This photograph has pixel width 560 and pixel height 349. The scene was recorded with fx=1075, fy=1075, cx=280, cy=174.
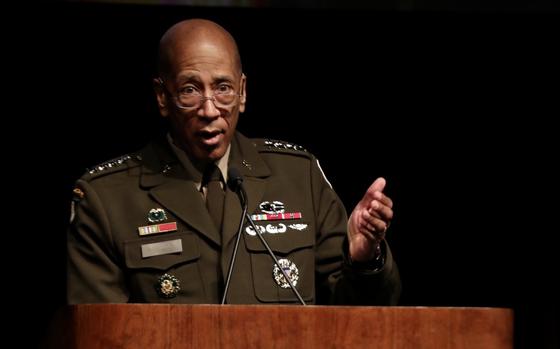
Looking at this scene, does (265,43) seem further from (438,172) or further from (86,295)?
(86,295)

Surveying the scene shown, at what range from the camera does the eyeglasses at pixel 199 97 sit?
9.59 ft

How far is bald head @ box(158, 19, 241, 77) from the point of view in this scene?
2963 millimetres

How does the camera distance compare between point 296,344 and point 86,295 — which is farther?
point 86,295

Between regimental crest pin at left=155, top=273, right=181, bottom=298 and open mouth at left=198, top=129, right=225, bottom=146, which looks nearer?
regimental crest pin at left=155, top=273, right=181, bottom=298

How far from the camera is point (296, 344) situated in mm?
2070

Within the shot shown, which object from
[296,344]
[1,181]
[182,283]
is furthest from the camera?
[1,181]

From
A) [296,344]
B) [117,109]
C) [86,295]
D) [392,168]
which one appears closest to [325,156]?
[392,168]

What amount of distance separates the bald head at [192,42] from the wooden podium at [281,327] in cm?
107

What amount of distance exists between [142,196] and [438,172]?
1436 millimetres

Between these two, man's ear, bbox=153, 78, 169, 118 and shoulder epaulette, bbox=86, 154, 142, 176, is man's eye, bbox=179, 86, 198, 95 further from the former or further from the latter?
shoulder epaulette, bbox=86, 154, 142, 176

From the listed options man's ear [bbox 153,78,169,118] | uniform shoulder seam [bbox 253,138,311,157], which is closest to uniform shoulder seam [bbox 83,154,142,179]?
man's ear [bbox 153,78,169,118]

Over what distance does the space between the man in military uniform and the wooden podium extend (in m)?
0.61

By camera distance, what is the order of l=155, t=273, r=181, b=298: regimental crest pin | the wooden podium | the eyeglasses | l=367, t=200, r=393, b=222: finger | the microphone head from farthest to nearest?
1. the eyeglasses
2. l=155, t=273, r=181, b=298: regimental crest pin
3. the microphone head
4. l=367, t=200, r=393, b=222: finger
5. the wooden podium

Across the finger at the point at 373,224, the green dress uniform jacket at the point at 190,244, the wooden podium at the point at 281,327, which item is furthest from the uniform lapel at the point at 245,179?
the wooden podium at the point at 281,327
